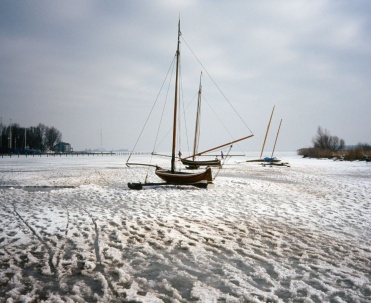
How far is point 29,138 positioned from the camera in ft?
371

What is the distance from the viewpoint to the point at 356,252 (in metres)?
5.05

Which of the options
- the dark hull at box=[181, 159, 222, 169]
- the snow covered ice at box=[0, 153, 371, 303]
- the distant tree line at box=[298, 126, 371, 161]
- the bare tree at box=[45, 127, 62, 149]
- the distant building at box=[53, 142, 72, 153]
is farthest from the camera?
the distant building at box=[53, 142, 72, 153]

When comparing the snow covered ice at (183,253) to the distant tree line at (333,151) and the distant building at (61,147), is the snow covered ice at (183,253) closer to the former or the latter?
the distant tree line at (333,151)

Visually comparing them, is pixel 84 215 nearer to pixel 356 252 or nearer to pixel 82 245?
pixel 82 245

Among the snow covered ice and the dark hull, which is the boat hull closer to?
the snow covered ice

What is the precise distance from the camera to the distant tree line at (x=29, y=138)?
322 feet

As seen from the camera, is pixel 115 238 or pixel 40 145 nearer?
pixel 115 238

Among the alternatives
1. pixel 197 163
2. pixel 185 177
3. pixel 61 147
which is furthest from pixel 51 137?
pixel 185 177

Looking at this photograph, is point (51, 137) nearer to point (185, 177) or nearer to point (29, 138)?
point (29, 138)

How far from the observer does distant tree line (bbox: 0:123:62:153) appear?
322 feet

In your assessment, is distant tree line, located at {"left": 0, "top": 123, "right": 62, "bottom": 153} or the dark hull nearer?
the dark hull

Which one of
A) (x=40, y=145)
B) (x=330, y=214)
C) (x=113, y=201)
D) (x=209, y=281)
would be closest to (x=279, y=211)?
(x=330, y=214)

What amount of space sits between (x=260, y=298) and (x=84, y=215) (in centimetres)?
605

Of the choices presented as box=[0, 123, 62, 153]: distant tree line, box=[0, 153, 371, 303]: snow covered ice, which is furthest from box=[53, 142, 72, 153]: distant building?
box=[0, 153, 371, 303]: snow covered ice
